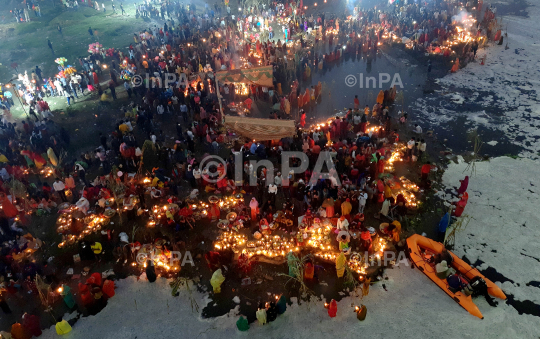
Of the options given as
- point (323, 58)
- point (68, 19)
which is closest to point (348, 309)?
point (323, 58)

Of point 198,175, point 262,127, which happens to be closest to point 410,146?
point 262,127

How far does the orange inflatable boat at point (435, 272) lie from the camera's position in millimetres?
8273

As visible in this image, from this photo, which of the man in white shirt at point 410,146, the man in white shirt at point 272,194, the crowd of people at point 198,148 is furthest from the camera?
the man in white shirt at point 410,146

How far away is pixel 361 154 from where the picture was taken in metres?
12.8

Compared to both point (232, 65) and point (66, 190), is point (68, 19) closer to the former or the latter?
point (232, 65)

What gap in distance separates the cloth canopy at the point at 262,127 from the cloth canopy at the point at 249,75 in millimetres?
2991

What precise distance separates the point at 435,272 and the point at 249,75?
1200 cm

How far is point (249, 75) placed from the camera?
639 inches

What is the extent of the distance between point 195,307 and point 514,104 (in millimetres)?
19046

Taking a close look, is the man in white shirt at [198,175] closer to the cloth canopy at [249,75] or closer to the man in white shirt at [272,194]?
the man in white shirt at [272,194]

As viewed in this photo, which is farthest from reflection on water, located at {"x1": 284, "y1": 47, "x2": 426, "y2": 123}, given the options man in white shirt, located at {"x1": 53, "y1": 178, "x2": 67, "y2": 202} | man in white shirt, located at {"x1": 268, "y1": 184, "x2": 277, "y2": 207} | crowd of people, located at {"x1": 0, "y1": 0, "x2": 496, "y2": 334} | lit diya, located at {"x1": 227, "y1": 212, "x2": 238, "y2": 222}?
man in white shirt, located at {"x1": 53, "y1": 178, "x2": 67, "y2": 202}

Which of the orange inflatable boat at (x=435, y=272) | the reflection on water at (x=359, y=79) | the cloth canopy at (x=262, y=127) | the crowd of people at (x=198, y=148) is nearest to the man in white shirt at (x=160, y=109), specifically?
the crowd of people at (x=198, y=148)

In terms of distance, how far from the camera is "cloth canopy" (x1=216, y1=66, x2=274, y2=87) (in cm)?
1574

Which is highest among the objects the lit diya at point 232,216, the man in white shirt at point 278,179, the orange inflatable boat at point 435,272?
the man in white shirt at point 278,179
